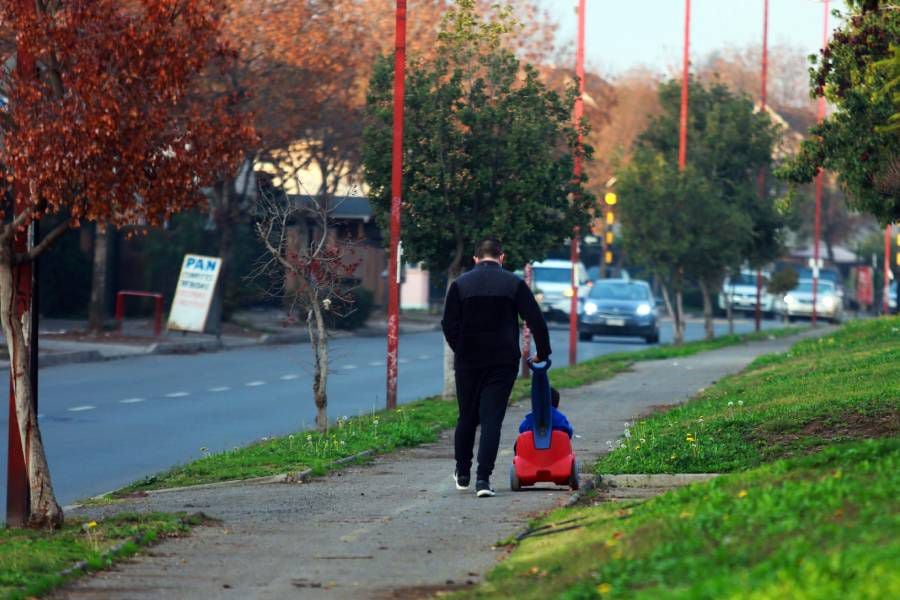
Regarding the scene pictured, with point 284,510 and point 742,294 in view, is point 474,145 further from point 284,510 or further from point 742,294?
point 742,294

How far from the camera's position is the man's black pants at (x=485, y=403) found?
11469 mm

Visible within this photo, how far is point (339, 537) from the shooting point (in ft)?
32.4

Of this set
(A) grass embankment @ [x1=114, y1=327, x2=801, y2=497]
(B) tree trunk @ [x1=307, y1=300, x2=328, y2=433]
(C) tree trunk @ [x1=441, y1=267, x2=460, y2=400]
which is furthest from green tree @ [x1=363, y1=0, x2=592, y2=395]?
(B) tree trunk @ [x1=307, y1=300, x2=328, y2=433]

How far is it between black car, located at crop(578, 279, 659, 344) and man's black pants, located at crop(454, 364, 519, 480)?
105 feet

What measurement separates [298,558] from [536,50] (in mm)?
38612

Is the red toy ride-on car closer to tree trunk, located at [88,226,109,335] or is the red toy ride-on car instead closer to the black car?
tree trunk, located at [88,226,109,335]

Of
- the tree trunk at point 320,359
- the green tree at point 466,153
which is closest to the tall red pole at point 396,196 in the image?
the green tree at point 466,153

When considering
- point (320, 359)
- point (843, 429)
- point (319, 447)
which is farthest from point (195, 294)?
point (843, 429)

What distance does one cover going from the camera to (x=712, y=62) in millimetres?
93625

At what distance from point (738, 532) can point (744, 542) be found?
25 centimetres

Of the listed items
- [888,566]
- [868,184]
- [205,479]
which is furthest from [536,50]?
[888,566]

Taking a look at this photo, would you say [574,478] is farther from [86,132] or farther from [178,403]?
[178,403]

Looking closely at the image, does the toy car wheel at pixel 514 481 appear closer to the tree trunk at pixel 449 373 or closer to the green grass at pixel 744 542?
the green grass at pixel 744 542

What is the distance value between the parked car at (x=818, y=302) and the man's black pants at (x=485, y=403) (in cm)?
5216
